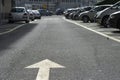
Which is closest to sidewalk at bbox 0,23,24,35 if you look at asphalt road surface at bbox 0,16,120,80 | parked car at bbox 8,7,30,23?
parked car at bbox 8,7,30,23

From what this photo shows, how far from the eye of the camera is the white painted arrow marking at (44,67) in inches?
336

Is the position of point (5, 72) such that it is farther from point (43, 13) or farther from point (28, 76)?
point (43, 13)

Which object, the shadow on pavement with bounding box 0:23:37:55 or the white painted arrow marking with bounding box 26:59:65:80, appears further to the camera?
the shadow on pavement with bounding box 0:23:37:55

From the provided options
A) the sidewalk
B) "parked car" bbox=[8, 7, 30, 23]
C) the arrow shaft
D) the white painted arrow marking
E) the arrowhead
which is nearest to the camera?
the arrow shaft

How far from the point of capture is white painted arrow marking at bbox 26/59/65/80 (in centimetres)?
854

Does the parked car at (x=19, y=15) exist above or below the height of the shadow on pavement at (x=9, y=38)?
below

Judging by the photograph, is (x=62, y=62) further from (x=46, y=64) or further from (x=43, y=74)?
(x=43, y=74)

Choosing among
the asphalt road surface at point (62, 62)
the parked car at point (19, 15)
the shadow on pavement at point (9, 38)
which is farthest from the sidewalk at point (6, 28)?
the asphalt road surface at point (62, 62)

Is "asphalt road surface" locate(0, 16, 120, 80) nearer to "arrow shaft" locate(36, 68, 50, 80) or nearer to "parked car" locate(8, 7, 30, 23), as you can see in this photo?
"arrow shaft" locate(36, 68, 50, 80)

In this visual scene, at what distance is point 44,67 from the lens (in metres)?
9.83

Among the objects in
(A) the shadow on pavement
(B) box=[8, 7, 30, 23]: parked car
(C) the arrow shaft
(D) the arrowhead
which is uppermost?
(C) the arrow shaft

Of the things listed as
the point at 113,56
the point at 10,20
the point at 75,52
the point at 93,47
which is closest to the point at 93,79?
the point at 113,56

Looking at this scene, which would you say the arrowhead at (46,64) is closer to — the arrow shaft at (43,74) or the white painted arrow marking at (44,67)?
the white painted arrow marking at (44,67)

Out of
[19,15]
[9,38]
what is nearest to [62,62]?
[9,38]
